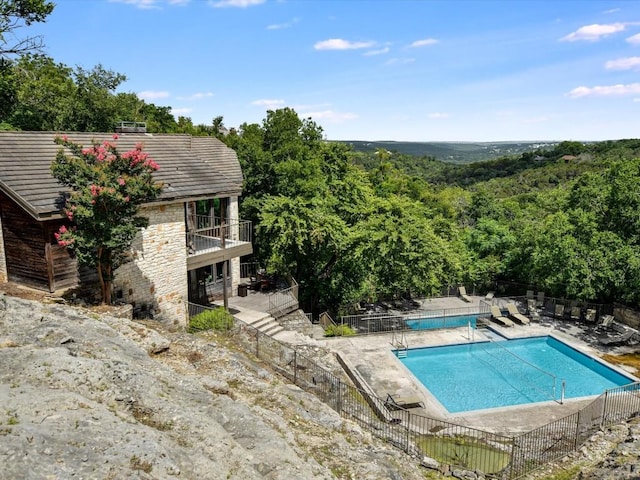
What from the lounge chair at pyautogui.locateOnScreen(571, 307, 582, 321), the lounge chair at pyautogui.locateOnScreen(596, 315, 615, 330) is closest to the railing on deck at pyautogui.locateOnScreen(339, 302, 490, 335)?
the lounge chair at pyautogui.locateOnScreen(571, 307, 582, 321)

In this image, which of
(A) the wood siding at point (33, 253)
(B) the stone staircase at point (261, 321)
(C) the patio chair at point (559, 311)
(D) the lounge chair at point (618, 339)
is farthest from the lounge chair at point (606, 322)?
(A) the wood siding at point (33, 253)

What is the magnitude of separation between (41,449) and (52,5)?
90.6 ft

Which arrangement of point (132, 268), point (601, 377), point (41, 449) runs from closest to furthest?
1. point (41, 449)
2. point (132, 268)
3. point (601, 377)

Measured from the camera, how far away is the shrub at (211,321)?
1664cm

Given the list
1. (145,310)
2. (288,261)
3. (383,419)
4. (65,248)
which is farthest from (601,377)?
(65,248)

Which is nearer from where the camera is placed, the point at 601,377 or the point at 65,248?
the point at 65,248

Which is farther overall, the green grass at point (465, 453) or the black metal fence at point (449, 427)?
the black metal fence at point (449, 427)

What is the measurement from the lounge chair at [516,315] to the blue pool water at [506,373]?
5.48 ft

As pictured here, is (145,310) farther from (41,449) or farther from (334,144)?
(334,144)

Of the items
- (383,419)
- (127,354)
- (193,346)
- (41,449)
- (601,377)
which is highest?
(41,449)

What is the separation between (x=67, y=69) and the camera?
50875mm

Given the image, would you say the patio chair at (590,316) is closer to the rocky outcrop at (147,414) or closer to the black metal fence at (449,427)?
the black metal fence at (449,427)

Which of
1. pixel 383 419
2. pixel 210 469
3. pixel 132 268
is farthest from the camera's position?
pixel 132 268

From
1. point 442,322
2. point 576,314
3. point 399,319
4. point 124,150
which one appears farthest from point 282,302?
point 576,314
